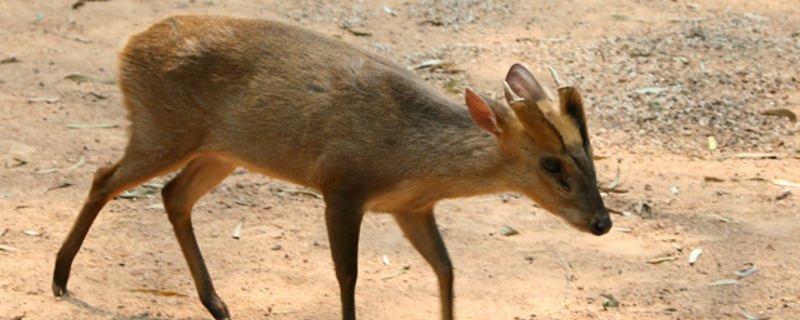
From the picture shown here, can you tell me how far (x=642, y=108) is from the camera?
8109 millimetres

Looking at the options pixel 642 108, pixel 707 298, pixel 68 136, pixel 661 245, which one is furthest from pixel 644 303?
pixel 68 136

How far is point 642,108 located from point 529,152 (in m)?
3.96

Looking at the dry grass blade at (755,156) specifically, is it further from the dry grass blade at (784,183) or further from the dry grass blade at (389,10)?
the dry grass blade at (389,10)

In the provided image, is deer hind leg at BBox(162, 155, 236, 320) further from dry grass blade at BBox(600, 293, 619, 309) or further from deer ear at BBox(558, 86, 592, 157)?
dry grass blade at BBox(600, 293, 619, 309)

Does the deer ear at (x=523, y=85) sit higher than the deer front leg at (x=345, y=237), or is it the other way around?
the deer ear at (x=523, y=85)

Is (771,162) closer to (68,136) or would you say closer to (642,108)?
(642,108)

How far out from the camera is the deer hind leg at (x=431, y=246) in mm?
4961

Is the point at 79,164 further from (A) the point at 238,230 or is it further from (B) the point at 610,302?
(B) the point at 610,302

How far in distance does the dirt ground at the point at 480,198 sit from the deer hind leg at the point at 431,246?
313 millimetres

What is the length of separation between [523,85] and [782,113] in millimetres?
4117

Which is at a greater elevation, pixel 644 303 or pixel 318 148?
pixel 318 148

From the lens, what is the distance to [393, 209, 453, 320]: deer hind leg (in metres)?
4.96

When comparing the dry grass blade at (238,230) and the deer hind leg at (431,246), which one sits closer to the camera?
the deer hind leg at (431,246)

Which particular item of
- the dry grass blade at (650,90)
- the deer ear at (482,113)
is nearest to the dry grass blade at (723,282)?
the deer ear at (482,113)
